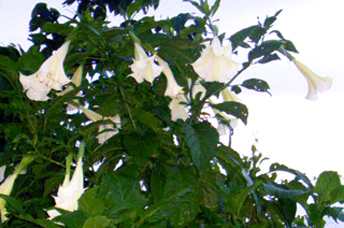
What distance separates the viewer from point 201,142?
144 centimetres

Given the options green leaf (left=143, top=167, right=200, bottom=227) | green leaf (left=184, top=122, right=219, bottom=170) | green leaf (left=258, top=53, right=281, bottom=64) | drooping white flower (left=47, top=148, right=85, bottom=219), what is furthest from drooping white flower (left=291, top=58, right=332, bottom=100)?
drooping white flower (left=47, top=148, right=85, bottom=219)

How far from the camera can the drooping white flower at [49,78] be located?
143 cm

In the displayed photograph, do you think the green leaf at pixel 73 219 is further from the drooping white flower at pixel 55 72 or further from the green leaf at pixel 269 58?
the green leaf at pixel 269 58

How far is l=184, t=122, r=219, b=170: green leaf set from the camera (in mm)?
1431

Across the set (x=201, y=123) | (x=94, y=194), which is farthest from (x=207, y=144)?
(x=94, y=194)

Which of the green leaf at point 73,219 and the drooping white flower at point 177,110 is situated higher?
the drooping white flower at point 177,110

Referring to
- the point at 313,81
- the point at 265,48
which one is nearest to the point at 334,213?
the point at 313,81

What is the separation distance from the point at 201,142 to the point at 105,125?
34 cm

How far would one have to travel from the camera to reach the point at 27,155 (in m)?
1.53

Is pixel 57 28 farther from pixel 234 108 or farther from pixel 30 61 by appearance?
pixel 234 108

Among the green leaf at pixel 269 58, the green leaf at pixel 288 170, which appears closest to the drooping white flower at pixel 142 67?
the green leaf at pixel 269 58

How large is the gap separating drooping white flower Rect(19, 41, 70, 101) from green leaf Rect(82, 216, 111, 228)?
51 centimetres

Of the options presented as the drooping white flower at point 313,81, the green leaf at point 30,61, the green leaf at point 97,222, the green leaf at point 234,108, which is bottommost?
the green leaf at point 97,222

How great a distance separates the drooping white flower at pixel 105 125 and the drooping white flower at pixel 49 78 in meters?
0.19
